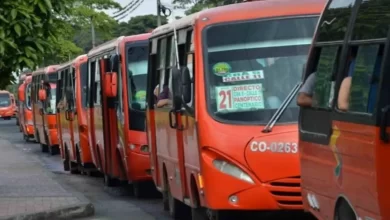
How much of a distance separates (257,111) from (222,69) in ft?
2.01

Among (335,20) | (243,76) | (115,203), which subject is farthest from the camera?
(115,203)

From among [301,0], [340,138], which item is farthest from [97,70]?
[340,138]

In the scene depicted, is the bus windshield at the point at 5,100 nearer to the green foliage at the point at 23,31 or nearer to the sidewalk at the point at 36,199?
the sidewalk at the point at 36,199

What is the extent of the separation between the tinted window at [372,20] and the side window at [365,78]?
8cm

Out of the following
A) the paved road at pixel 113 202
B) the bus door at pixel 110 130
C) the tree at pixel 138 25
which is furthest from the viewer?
the tree at pixel 138 25

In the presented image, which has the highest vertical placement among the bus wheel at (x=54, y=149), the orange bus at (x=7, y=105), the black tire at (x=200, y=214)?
the black tire at (x=200, y=214)

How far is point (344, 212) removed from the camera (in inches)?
322

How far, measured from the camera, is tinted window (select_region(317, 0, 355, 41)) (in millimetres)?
8338

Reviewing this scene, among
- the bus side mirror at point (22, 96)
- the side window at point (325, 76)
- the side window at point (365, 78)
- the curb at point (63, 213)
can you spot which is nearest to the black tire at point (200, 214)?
the curb at point (63, 213)

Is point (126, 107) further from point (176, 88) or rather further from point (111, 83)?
point (176, 88)

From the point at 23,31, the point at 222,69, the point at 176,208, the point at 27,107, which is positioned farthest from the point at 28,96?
the point at 222,69

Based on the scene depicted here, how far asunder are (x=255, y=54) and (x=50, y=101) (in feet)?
79.6

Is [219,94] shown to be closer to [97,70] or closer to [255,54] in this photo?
[255,54]

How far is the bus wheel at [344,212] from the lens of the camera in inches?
314
